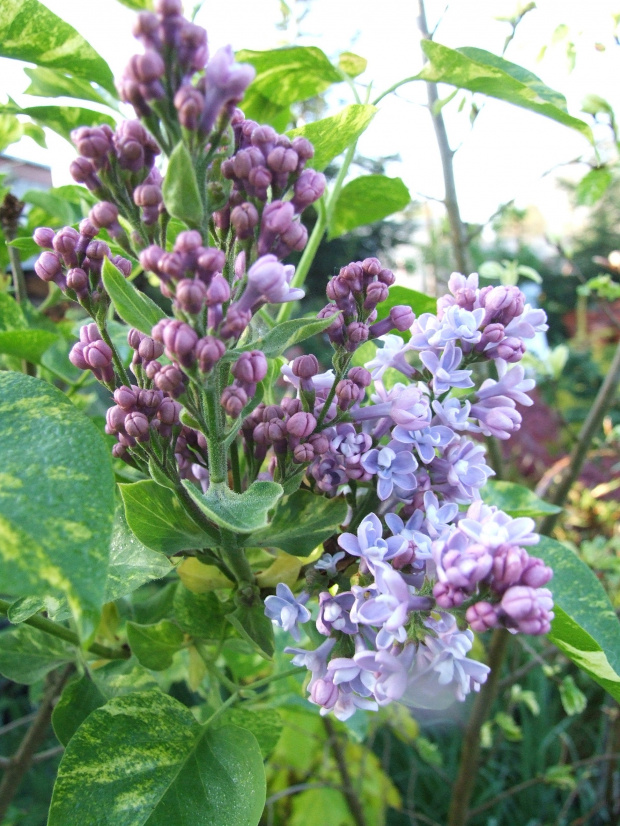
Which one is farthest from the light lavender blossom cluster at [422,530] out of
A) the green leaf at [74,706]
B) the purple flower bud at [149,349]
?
the green leaf at [74,706]

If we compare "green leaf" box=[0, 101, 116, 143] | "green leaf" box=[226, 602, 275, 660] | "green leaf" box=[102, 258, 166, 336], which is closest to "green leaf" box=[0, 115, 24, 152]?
"green leaf" box=[0, 101, 116, 143]

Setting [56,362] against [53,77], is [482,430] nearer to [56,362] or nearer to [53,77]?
[56,362]

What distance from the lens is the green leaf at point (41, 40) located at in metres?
0.56

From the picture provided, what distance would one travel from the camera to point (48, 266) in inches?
17.0

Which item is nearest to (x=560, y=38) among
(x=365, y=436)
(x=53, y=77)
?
(x=53, y=77)

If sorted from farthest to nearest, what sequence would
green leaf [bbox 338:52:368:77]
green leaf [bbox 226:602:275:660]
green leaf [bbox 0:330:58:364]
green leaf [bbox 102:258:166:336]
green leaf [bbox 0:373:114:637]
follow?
green leaf [bbox 338:52:368:77], green leaf [bbox 0:330:58:364], green leaf [bbox 226:602:275:660], green leaf [bbox 102:258:166:336], green leaf [bbox 0:373:114:637]

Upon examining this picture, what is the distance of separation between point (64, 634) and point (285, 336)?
0.32 metres

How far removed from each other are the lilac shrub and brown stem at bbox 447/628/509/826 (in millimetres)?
717

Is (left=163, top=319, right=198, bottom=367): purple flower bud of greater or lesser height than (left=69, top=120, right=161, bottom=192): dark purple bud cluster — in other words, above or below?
below

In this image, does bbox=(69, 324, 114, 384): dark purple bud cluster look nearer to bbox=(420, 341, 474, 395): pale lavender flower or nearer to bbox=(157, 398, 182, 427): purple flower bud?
bbox=(157, 398, 182, 427): purple flower bud

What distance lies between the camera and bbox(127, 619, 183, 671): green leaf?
54 cm

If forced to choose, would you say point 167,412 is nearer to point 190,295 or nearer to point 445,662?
point 190,295

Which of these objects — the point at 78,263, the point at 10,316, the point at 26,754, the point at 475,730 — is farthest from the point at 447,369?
the point at 475,730

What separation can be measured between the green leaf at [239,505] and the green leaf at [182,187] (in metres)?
0.15
